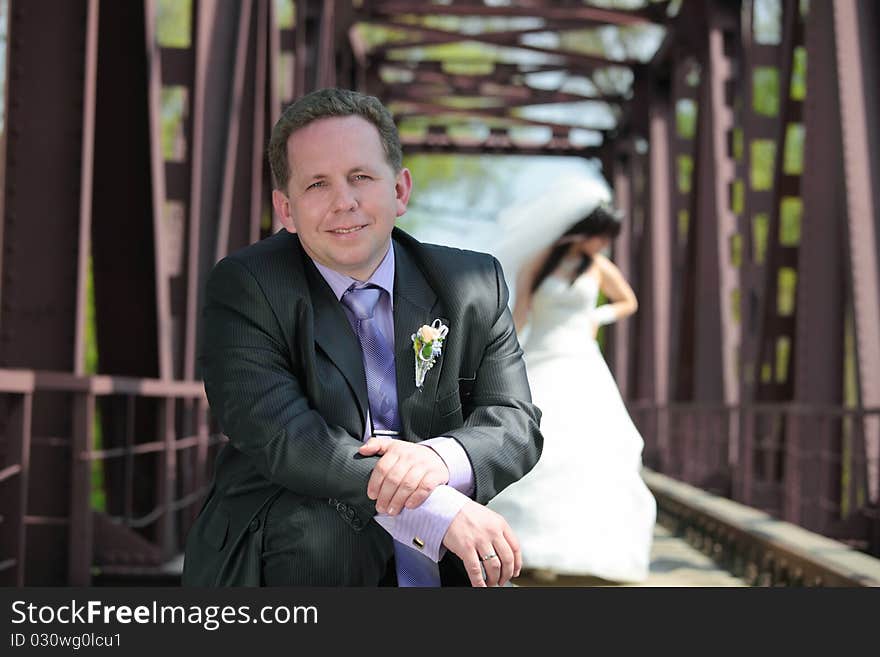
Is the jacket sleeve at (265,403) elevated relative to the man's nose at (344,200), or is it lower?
lower

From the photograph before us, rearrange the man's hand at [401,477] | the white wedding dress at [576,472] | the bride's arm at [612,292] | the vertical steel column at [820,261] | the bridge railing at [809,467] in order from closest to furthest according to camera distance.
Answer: the man's hand at [401,477] → the white wedding dress at [576,472] → the bride's arm at [612,292] → the bridge railing at [809,467] → the vertical steel column at [820,261]

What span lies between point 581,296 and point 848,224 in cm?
174

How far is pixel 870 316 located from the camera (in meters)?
6.56

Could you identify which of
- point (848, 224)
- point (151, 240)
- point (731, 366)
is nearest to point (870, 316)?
point (848, 224)

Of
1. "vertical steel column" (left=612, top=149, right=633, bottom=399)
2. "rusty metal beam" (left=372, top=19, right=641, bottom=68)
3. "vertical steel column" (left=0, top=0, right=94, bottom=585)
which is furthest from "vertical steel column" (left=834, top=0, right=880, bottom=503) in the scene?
"vertical steel column" (left=612, top=149, right=633, bottom=399)

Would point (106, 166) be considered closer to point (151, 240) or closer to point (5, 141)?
point (151, 240)

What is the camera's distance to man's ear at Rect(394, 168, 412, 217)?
2111mm

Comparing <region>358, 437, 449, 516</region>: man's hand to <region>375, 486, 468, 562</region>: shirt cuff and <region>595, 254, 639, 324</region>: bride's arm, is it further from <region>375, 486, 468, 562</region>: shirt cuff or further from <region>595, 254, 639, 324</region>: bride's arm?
<region>595, 254, 639, 324</region>: bride's arm

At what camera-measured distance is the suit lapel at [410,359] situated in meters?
2.01

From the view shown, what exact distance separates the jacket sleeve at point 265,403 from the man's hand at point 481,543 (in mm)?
131

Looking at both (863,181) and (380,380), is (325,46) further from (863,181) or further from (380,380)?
(380,380)

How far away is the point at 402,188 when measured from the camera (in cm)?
212

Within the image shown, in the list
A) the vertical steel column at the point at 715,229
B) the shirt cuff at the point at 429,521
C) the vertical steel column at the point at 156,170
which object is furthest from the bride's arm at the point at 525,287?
the vertical steel column at the point at 715,229

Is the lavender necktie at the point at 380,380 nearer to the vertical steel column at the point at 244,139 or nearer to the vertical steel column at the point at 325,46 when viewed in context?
the vertical steel column at the point at 244,139
